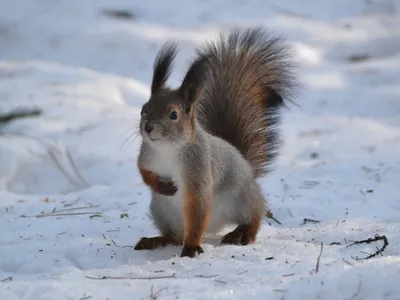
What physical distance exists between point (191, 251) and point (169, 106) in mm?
525

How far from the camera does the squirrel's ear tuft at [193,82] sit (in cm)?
269

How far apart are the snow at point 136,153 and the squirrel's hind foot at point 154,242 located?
54mm

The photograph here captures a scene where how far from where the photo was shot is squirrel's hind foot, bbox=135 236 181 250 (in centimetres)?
290

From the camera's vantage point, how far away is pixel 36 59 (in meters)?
6.06

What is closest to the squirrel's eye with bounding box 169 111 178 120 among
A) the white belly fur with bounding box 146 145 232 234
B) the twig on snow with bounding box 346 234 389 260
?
the white belly fur with bounding box 146 145 232 234

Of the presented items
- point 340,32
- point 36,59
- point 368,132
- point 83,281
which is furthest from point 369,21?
point 83,281

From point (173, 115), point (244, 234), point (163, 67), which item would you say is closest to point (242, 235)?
point (244, 234)

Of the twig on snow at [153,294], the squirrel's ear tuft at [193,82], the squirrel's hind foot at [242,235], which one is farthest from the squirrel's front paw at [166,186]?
the twig on snow at [153,294]

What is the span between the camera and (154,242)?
9.55 ft

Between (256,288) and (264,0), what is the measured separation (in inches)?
220

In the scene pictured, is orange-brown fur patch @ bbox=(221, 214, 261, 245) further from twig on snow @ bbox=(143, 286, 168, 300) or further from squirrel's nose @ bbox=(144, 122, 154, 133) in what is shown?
twig on snow @ bbox=(143, 286, 168, 300)

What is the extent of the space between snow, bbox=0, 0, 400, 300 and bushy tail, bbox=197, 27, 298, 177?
40 cm

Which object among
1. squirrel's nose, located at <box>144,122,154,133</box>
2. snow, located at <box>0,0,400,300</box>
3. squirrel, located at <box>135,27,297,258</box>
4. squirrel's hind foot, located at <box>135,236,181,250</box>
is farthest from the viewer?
squirrel's hind foot, located at <box>135,236,181,250</box>

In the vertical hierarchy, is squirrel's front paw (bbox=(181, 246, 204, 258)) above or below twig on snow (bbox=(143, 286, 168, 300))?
below
